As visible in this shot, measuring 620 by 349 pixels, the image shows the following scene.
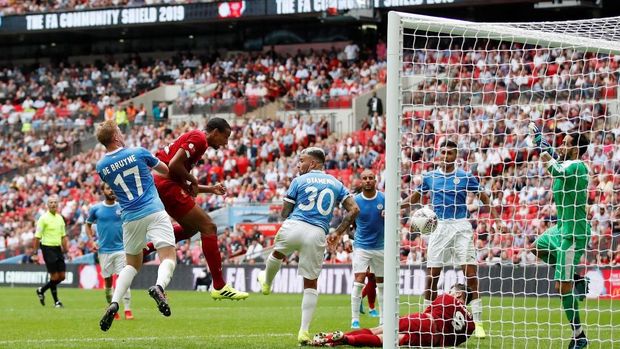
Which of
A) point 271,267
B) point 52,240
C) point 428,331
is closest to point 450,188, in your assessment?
point 271,267

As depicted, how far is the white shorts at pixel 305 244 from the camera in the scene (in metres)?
12.8

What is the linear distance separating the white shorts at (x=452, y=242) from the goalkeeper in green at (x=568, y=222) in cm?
228

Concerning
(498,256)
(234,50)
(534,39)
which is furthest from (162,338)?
(234,50)

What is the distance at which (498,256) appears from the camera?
20.7m

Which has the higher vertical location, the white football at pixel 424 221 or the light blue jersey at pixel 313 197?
the light blue jersey at pixel 313 197

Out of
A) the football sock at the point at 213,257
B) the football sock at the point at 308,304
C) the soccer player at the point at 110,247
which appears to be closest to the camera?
the football sock at the point at 308,304

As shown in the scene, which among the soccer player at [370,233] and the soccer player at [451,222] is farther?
the soccer player at [370,233]

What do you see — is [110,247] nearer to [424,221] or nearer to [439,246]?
[439,246]

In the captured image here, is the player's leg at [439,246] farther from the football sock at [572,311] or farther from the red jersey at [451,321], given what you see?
the red jersey at [451,321]

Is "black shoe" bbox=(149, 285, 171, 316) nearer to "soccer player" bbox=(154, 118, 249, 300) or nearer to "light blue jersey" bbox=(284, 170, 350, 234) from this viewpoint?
"soccer player" bbox=(154, 118, 249, 300)

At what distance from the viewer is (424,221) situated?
13.9m

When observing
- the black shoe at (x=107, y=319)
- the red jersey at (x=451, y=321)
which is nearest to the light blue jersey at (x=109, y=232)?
the black shoe at (x=107, y=319)

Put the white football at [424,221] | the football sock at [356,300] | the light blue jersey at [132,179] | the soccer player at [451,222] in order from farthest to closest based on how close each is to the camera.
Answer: the football sock at [356,300] < the soccer player at [451,222] < the white football at [424,221] < the light blue jersey at [132,179]

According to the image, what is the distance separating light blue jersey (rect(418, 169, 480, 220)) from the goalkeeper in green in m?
2.17
